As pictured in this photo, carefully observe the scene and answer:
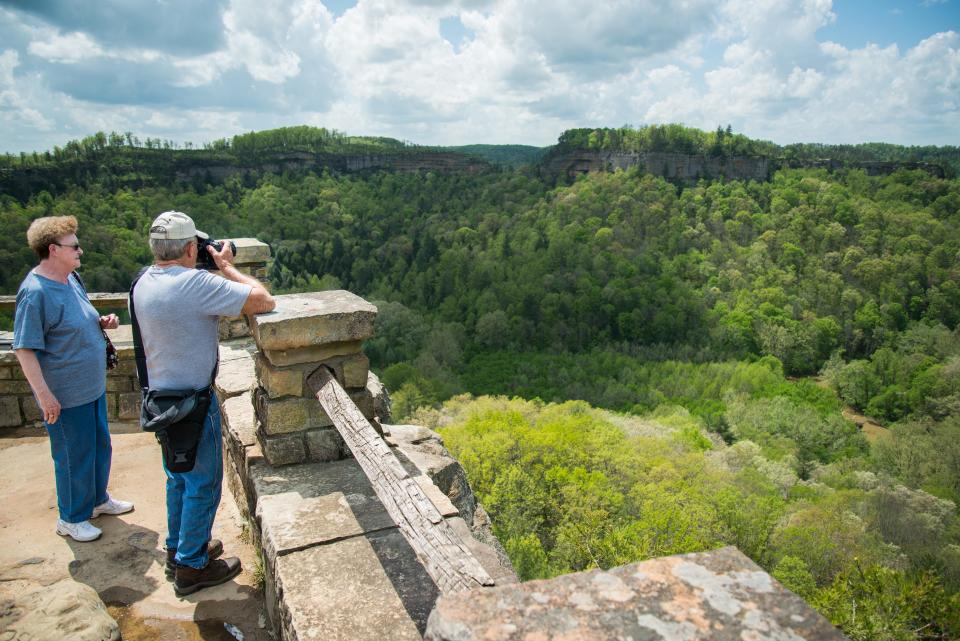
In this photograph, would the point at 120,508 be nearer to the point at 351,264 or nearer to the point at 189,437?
the point at 189,437

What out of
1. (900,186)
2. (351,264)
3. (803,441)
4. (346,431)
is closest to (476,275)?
(351,264)

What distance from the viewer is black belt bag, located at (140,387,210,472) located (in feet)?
10.0

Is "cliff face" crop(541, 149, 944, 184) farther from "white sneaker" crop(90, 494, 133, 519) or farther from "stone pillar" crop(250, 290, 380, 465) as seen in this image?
"white sneaker" crop(90, 494, 133, 519)

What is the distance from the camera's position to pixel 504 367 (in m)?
53.4

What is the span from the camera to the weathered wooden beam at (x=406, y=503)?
223 centimetres

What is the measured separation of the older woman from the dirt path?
0.20 m

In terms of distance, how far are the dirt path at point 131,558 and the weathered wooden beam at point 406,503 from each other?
3.64 feet

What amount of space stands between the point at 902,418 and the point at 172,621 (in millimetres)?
53740

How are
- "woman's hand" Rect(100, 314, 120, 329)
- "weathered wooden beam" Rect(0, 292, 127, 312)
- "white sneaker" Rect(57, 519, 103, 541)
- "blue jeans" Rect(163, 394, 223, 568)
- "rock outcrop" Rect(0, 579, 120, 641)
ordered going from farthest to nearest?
"weathered wooden beam" Rect(0, 292, 127, 312) → "woman's hand" Rect(100, 314, 120, 329) → "white sneaker" Rect(57, 519, 103, 541) → "blue jeans" Rect(163, 394, 223, 568) → "rock outcrop" Rect(0, 579, 120, 641)

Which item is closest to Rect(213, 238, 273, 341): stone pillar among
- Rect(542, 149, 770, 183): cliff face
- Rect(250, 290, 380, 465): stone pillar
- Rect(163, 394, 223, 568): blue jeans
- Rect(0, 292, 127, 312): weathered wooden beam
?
Rect(0, 292, 127, 312): weathered wooden beam

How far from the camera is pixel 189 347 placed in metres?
3.08

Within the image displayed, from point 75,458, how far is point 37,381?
66 centimetres

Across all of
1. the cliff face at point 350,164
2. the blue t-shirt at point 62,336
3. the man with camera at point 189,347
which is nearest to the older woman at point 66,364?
the blue t-shirt at point 62,336

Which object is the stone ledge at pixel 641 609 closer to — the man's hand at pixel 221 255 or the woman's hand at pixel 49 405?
the man's hand at pixel 221 255
